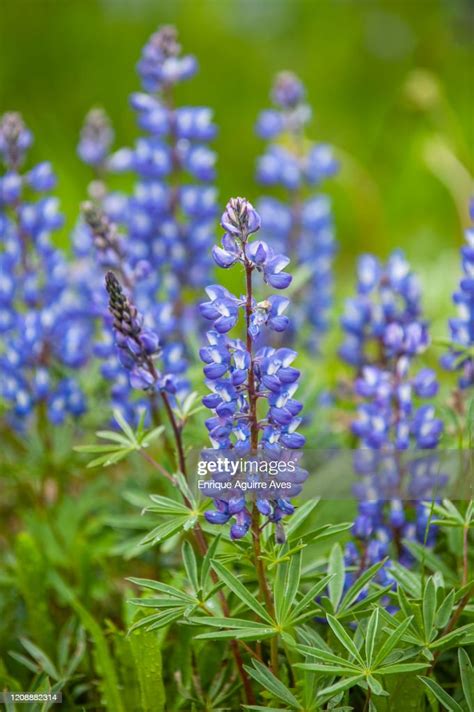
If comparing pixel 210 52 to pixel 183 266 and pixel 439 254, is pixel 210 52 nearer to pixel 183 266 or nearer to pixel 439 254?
pixel 439 254

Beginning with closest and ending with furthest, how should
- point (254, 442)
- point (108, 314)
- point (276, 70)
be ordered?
1. point (254, 442)
2. point (108, 314)
3. point (276, 70)

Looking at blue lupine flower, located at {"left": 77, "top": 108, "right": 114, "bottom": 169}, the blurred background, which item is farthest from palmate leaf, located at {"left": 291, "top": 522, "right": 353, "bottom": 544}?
the blurred background

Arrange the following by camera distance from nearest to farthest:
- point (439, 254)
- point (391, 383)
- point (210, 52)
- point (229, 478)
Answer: point (229, 478), point (391, 383), point (439, 254), point (210, 52)

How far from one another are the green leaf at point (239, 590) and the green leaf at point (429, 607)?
0.26 meters

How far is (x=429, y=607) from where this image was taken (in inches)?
57.6

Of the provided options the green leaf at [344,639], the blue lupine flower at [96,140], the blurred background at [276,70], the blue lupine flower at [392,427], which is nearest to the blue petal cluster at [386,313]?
the blue lupine flower at [392,427]

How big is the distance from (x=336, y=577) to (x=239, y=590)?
253mm

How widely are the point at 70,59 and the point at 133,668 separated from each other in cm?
629

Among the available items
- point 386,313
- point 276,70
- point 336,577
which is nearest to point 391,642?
point 336,577

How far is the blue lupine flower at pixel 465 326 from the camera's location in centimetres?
197

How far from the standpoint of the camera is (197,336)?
284cm

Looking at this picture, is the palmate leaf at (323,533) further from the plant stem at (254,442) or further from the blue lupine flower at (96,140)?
the blue lupine flower at (96,140)

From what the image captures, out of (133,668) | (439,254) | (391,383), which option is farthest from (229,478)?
(439,254)
